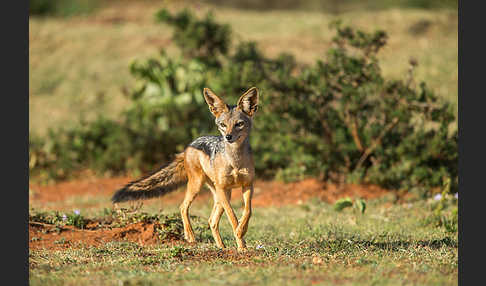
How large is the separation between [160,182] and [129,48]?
21.5m

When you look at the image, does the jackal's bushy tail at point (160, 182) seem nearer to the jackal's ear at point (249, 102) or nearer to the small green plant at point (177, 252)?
the jackal's ear at point (249, 102)

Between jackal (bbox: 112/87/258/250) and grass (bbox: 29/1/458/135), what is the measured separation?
1398cm

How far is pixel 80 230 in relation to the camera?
8453 mm

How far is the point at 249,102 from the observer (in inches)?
282

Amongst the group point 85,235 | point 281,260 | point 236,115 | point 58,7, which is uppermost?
point 58,7

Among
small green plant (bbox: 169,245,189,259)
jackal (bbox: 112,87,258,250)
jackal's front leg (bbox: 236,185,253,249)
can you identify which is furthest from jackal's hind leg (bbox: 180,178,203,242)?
small green plant (bbox: 169,245,189,259)

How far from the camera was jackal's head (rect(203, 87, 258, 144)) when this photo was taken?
6.90 m

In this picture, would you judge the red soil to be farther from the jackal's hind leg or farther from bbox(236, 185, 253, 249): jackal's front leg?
bbox(236, 185, 253, 249): jackal's front leg

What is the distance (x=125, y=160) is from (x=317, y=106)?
5.71m

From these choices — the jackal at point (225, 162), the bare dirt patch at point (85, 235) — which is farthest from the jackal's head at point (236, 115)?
the bare dirt patch at point (85, 235)

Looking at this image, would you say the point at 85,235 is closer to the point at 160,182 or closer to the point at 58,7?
the point at 160,182

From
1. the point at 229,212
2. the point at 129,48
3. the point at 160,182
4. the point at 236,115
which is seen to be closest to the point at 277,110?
the point at 160,182

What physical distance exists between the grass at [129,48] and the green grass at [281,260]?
13929 millimetres

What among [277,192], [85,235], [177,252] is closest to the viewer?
[177,252]
